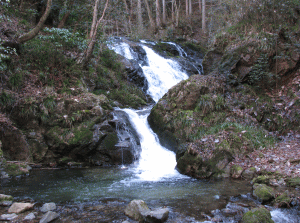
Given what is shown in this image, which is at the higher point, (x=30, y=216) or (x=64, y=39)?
(x=64, y=39)

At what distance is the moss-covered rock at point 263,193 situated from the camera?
15.6ft

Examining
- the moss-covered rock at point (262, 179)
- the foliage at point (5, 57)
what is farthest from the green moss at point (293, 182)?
the foliage at point (5, 57)

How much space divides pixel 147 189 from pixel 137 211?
6.00 ft

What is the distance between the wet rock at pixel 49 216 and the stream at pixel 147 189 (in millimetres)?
749

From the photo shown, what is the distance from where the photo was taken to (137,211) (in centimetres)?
413

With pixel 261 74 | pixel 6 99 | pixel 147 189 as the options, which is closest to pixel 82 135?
pixel 6 99

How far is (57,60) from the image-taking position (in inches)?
404

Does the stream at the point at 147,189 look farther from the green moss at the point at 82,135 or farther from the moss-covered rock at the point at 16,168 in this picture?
the green moss at the point at 82,135

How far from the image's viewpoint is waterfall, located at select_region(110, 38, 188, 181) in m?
7.83

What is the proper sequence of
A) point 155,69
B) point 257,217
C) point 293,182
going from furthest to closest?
point 155,69, point 293,182, point 257,217

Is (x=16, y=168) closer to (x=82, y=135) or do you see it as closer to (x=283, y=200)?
(x=82, y=135)

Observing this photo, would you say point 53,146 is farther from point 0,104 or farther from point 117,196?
point 117,196

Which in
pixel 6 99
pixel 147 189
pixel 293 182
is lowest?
pixel 147 189

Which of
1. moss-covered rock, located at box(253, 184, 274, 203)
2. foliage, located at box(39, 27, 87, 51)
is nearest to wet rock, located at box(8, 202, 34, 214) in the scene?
moss-covered rock, located at box(253, 184, 274, 203)
